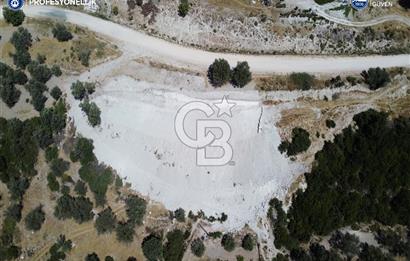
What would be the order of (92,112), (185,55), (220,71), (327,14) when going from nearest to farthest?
(92,112) → (220,71) → (185,55) → (327,14)

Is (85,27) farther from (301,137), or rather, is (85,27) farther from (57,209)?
(301,137)

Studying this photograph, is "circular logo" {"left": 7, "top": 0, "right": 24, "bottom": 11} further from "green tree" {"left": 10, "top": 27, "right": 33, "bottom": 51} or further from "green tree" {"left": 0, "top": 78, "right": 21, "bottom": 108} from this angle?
"green tree" {"left": 0, "top": 78, "right": 21, "bottom": 108}

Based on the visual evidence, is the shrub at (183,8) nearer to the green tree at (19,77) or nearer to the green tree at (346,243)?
the green tree at (19,77)

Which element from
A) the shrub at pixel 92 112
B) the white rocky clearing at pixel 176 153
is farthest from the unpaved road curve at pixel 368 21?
the shrub at pixel 92 112

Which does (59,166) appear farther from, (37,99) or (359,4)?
(359,4)

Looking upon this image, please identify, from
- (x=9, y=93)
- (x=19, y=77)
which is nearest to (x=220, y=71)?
(x=19, y=77)

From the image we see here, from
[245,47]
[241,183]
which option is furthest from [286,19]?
[241,183]

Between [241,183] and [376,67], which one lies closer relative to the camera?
[241,183]

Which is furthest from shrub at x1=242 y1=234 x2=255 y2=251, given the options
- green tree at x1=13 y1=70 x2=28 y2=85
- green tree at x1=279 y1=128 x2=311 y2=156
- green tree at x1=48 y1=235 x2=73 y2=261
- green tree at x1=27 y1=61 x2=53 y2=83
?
green tree at x1=13 y1=70 x2=28 y2=85
